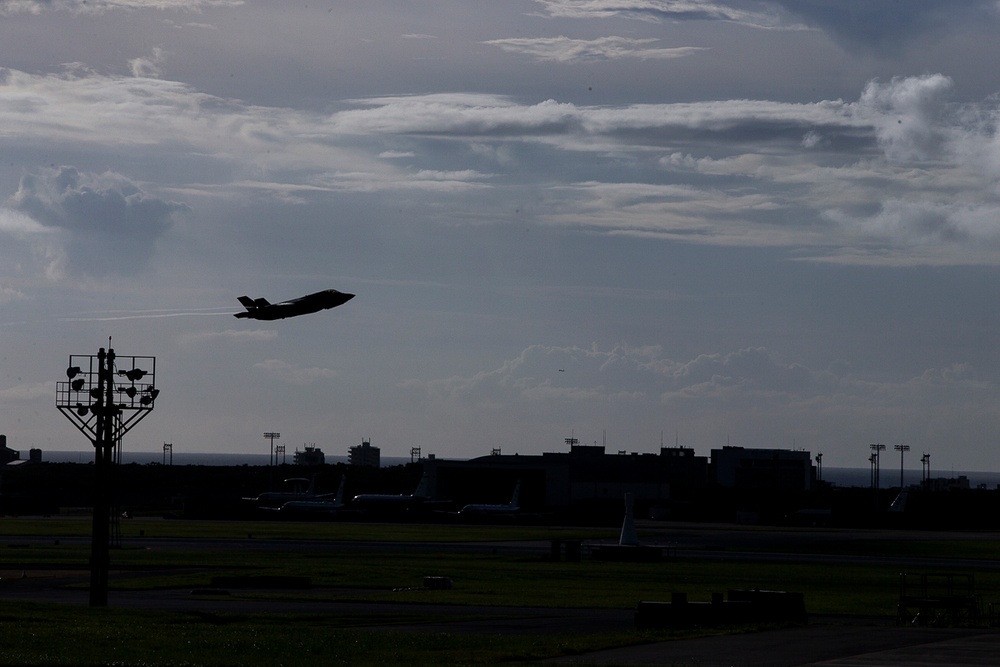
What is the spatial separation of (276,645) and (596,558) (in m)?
56.0

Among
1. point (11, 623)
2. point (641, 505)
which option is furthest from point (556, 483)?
point (11, 623)

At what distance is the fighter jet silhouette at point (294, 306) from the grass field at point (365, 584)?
9660 millimetres

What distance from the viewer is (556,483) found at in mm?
192250

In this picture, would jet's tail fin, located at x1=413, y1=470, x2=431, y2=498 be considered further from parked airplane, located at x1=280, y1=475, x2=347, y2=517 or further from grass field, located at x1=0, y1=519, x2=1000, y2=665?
grass field, located at x1=0, y1=519, x2=1000, y2=665

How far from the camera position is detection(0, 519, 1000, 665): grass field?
3334 cm

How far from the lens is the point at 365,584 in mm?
63000

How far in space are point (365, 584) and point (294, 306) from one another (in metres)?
26.8

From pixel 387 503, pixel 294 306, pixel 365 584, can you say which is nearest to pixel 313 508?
pixel 387 503

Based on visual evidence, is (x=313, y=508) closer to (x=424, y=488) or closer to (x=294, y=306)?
(x=424, y=488)

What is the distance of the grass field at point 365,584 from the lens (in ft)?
109

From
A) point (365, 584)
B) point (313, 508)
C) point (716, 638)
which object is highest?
point (716, 638)

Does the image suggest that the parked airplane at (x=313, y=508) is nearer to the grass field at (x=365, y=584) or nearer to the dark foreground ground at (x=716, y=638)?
the grass field at (x=365, y=584)

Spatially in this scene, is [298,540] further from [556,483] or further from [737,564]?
[556,483]

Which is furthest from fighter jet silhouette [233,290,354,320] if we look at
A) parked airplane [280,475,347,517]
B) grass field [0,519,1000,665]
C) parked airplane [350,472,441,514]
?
parked airplane [350,472,441,514]
